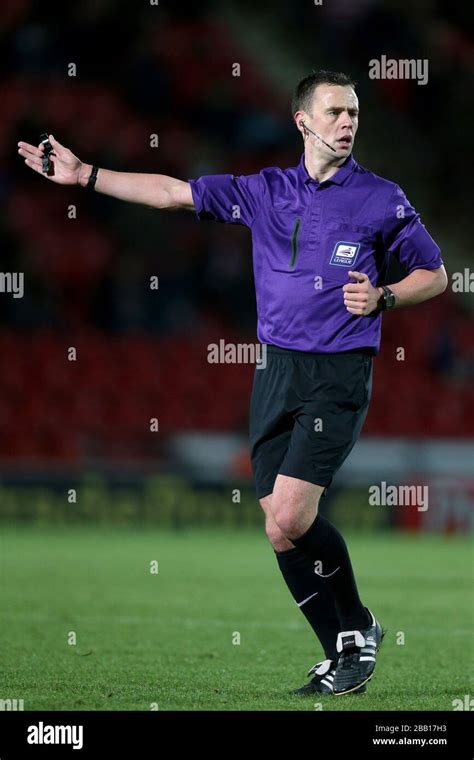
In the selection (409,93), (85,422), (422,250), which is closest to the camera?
(422,250)

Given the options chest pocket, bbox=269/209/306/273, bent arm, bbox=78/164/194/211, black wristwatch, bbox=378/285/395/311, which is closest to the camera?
black wristwatch, bbox=378/285/395/311

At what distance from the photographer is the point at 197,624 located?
326 inches

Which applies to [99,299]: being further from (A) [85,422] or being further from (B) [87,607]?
(B) [87,607]

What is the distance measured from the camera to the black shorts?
18.2 ft

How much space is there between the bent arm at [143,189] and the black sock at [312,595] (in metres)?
1.56

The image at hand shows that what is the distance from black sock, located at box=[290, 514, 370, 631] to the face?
5.09 feet

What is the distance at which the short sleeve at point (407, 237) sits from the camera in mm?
5586

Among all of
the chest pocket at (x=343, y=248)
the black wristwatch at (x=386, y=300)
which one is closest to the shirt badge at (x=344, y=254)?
the chest pocket at (x=343, y=248)

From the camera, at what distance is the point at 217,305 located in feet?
68.6

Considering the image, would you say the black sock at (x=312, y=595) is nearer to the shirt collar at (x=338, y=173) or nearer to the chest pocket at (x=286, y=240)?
the chest pocket at (x=286, y=240)

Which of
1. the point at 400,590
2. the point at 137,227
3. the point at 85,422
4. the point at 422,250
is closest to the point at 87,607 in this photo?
the point at 400,590

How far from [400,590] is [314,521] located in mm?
4878

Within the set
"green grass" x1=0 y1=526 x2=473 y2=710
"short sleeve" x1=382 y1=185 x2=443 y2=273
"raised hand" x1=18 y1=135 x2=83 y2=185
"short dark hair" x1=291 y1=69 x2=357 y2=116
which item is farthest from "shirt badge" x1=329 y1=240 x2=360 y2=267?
"green grass" x1=0 y1=526 x2=473 y2=710
